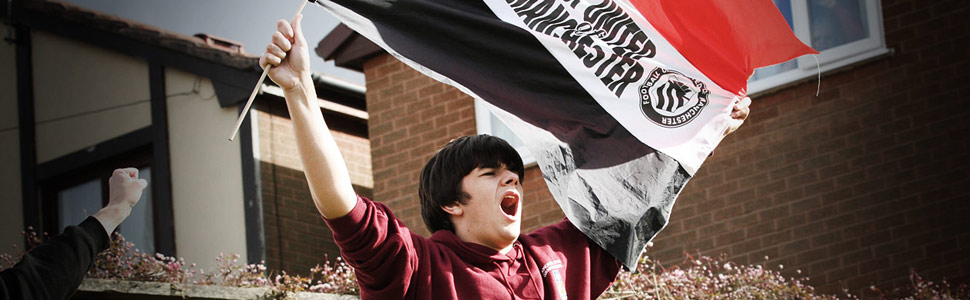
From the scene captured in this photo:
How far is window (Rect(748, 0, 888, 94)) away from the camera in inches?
341

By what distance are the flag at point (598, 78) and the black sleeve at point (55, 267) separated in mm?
1205

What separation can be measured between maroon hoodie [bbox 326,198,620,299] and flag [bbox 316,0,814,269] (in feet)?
0.32

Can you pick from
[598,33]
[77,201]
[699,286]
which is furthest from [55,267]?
[77,201]

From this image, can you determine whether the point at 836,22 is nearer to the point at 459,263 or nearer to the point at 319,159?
the point at 459,263

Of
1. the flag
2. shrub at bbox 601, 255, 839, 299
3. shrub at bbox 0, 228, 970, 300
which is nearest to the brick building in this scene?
shrub at bbox 0, 228, 970, 300

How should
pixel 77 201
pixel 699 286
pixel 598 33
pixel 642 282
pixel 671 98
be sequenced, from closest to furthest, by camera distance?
1. pixel 671 98
2. pixel 598 33
3. pixel 642 282
4. pixel 699 286
5. pixel 77 201

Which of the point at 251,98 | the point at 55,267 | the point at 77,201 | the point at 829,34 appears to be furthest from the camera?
the point at 77,201

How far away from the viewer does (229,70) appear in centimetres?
1224

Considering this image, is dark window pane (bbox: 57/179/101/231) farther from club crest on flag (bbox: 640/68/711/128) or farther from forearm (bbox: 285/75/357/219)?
forearm (bbox: 285/75/357/219)

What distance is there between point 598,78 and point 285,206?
8.27 metres

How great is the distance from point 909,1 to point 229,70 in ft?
22.5

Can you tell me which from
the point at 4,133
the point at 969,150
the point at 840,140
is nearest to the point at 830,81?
the point at 840,140

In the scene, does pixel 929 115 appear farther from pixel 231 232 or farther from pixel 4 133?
pixel 4 133

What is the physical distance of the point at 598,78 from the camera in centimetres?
423
